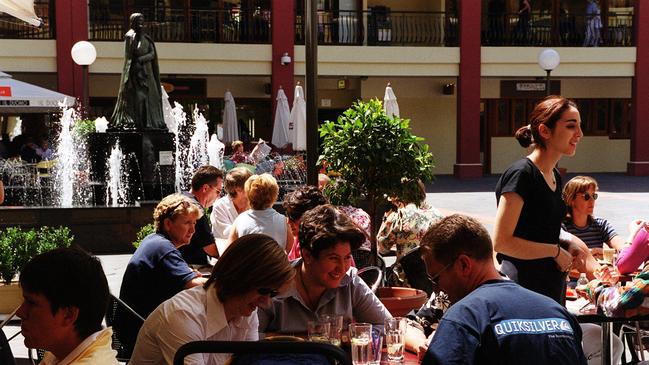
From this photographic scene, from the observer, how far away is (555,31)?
28.7 metres

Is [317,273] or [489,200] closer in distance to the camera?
[317,273]

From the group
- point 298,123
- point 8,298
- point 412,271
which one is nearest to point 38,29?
point 298,123

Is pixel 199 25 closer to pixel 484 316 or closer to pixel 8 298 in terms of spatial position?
pixel 8 298

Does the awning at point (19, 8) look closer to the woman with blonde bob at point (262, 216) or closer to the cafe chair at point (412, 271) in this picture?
the woman with blonde bob at point (262, 216)

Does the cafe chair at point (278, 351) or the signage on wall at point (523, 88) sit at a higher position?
the signage on wall at point (523, 88)

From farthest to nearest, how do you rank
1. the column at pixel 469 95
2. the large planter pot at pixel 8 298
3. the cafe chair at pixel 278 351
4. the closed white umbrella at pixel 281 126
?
1. the column at pixel 469 95
2. the closed white umbrella at pixel 281 126
3. the large planter pot at pixel 8 298
4. the cafe chair at pixel 278 351

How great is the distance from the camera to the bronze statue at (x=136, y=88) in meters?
13.3

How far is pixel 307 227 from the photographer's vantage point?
4.14 m

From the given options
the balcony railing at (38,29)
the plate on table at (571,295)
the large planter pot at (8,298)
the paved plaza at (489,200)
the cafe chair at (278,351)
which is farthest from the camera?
the balcony railing at (38,29)

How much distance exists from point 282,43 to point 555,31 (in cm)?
899

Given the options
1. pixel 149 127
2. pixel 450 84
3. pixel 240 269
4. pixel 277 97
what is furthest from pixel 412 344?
pixel 450 84

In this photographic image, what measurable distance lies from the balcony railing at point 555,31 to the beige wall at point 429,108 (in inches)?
83.4

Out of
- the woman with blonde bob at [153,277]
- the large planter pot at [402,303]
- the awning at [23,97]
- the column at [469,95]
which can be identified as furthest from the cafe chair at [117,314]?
the column at [469,95]

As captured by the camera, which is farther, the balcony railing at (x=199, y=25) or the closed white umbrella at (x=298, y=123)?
the balcony railing at (x=199, y=25)
